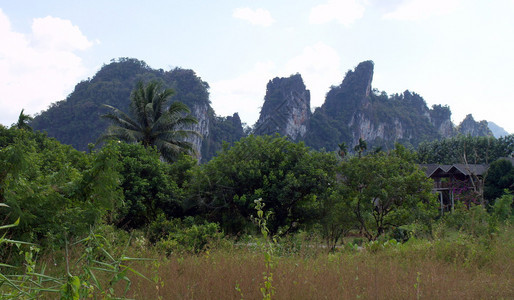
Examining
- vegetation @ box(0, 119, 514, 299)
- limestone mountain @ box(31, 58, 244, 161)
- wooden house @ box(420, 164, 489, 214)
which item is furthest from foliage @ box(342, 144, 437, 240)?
limestone mountain @ box(31, 58, 244, 161)

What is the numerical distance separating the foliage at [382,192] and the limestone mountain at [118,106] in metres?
57.3

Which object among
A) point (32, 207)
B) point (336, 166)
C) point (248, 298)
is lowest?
point (248, 298)

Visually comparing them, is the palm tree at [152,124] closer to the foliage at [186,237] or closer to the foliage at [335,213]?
the foliage at [186,237]

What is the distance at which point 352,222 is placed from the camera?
13.0 metres

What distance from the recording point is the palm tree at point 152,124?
66.4 ft

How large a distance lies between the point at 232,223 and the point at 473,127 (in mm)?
114069

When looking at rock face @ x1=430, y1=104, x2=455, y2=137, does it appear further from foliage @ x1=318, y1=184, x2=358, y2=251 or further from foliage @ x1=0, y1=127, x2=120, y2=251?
foliage @ x1=0, y1=127, x2=120, y2=251

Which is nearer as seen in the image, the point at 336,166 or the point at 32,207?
the point at 32,207

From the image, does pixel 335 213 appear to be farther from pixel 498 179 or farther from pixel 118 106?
pixel 118 106

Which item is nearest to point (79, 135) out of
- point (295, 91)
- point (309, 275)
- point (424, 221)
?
point (295, 91)

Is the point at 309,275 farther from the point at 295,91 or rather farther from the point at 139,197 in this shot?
the point at 295,91

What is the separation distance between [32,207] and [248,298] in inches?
141

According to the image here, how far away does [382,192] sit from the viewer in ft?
40.2

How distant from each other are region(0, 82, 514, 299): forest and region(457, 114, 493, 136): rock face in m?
86.2
